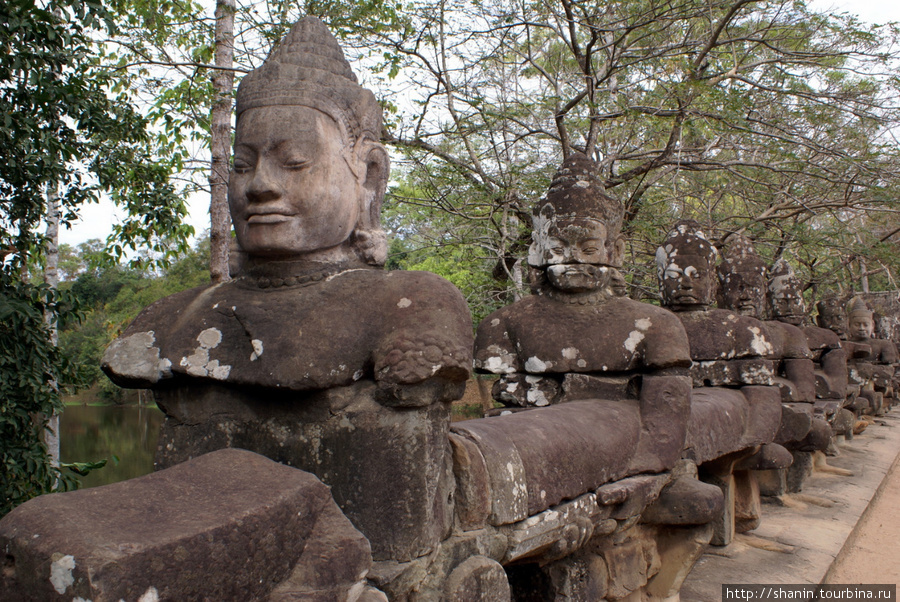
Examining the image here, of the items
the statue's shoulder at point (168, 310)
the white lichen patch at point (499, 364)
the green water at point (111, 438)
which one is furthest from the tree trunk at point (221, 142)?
the green water at point (111, 438)

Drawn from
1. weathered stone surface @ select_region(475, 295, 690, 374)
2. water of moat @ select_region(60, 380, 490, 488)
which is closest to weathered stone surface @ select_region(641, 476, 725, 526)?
weathered stone surface @ select_region(475, 295, 690, 374)

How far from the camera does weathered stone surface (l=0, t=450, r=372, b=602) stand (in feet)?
3.92

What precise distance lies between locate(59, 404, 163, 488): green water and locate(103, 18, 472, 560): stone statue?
10.6 metres

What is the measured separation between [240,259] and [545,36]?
8.02m

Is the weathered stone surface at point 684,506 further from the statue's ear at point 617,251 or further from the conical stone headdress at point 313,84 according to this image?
the conical stone headdress at point 313,84

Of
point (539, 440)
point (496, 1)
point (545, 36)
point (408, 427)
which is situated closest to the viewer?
point (408, 427)

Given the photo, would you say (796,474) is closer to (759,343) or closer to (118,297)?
(759,343)

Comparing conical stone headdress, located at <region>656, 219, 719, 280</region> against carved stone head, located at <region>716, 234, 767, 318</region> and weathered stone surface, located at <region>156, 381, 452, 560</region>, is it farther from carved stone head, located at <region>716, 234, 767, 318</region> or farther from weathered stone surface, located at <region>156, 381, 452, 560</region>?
weathered stone surface, located at <region>156, 381, 452, 560</region>

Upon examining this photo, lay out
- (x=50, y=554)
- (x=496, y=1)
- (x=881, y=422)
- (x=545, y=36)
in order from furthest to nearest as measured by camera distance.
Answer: (x=881, y=422), (x=545, y=36), (x=496, y=1), (x=50, y=554)

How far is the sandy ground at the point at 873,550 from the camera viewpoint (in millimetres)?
4234

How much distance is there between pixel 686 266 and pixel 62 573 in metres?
4.32

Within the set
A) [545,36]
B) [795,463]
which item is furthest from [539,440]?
[545,36]

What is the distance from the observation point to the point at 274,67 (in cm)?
208

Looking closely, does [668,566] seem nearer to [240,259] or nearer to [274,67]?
[240,259]
